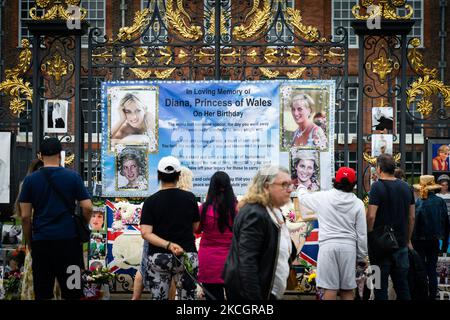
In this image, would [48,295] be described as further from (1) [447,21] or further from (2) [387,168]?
(1) [447,21]

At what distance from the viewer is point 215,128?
500 inches

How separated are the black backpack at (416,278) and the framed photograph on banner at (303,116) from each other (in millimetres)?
2875

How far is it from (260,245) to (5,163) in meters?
7.14

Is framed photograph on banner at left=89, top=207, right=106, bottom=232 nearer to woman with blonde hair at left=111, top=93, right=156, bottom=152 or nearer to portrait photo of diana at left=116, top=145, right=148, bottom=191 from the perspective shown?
portrait photo of diana at left=116, top=145, right=148, bottom=191

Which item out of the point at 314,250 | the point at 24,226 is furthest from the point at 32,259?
the point at 314,250

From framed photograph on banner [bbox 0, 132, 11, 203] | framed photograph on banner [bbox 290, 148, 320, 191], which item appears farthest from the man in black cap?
framed photograph on banner [bbox 290, 148, 320, 191]

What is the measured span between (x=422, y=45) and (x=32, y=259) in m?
29.4

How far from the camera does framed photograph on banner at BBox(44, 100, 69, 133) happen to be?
→ 12750 millimetres

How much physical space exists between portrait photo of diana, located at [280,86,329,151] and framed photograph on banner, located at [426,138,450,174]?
5.23 feet

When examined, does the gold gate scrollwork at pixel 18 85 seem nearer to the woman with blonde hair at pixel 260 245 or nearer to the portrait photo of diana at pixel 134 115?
the portrait photo of diana at pixel 134 115

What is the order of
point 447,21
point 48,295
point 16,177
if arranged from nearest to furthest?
1. point 48,295
2. point 16,177
3. point 447,21

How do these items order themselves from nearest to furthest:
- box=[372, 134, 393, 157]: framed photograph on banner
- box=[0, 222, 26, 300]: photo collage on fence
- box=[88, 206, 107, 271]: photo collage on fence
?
box=[0, 222, 26, 300]: photo collage on fence < box=[372, 134, 393, 157]: framed photograph on banner < box=[88, 206, 107, 271]: photo collage on fence

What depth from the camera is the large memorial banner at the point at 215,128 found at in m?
12.7
